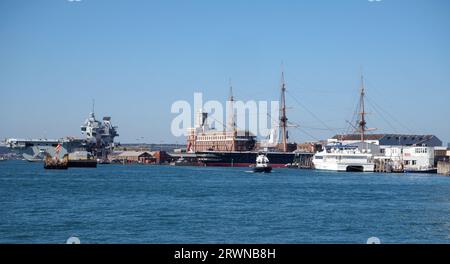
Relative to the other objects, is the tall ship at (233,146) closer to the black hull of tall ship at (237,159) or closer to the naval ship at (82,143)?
the black hull of tall ship at (237,159)

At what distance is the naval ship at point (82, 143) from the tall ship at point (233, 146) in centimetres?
960

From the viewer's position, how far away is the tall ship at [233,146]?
7112 centimetres

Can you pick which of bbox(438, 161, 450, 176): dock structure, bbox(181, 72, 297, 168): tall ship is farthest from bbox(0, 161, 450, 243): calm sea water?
bbox(181, 72, 297, 168): tall ship

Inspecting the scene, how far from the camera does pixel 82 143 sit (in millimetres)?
72062

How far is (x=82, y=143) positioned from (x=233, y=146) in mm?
16994

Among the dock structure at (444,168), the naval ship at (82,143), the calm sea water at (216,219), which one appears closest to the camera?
the calm sea water at (216,219)

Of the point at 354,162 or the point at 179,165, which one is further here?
the point at 179,165

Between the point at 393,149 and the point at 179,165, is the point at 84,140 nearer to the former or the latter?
the point at 179,165

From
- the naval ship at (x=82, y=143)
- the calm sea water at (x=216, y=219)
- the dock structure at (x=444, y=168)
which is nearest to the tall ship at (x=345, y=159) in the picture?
the dock structure at (x=444, y=168)
